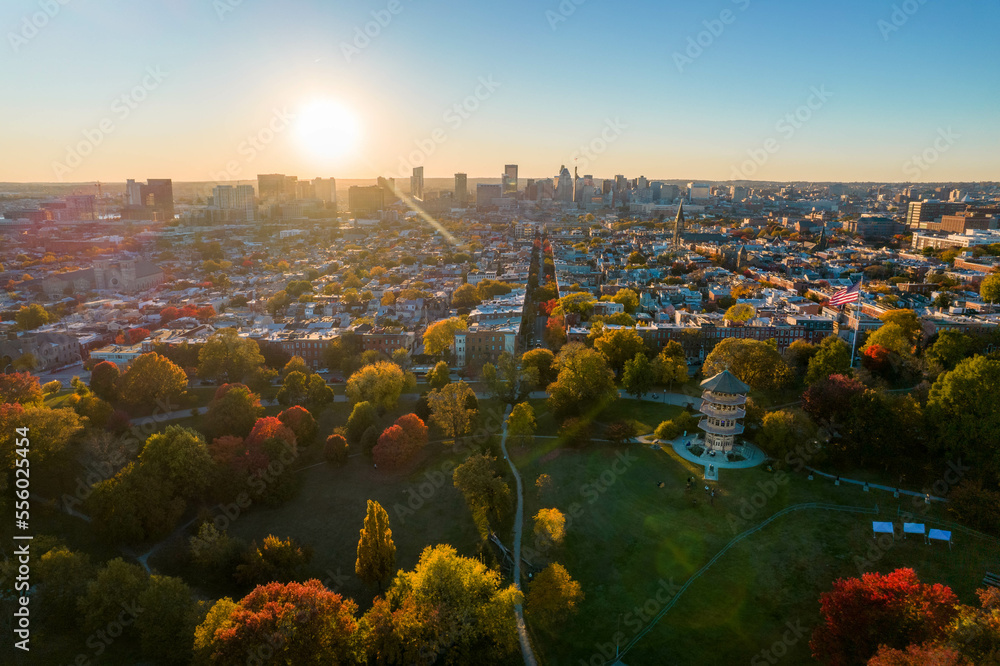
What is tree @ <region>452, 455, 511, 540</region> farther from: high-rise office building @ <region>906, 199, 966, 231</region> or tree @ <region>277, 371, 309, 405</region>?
high-rise office building @ <region>906, 199, 966, 231</region>

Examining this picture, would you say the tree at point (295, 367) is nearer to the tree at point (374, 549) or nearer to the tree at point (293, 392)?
the tree at point (293, 392)

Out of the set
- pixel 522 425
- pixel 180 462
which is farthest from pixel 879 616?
pixel 180 462

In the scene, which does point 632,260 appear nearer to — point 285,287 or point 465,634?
point 285,287

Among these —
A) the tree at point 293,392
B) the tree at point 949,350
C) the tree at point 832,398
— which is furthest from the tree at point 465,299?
the tree at point 949,350

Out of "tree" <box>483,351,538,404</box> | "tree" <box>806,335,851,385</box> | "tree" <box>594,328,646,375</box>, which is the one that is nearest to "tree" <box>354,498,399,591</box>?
"tree" <box>483,351,538,404</box>

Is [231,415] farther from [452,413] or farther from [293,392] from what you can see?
[452,413]
